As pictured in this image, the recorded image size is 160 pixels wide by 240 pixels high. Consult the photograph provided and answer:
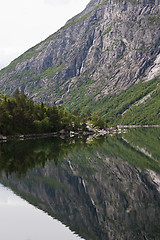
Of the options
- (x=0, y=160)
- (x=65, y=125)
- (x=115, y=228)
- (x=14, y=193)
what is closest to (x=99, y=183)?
(x=14, y=193)

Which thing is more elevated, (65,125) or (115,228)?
(115,228)

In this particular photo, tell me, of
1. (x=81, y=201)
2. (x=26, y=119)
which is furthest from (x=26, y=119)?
(x=81, y=201)

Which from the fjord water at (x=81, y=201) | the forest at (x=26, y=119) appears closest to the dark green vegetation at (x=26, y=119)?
the forest at (x=26, y=119)

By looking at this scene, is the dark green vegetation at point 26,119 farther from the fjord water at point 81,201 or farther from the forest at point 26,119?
the fjord water at point 81,201

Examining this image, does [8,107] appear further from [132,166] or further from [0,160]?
[132,166]

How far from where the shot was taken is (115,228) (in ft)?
75.0

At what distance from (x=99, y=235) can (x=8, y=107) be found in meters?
124

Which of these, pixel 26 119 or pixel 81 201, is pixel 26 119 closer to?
pixel 26 119

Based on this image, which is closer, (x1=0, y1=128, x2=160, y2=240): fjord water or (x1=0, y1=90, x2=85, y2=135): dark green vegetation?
(x1=0, y1=128, x2=160, y2=240): fjord water

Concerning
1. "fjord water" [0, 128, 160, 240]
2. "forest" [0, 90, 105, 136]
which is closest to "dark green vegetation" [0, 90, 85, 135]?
"forest" [0, 90, 105, 136]

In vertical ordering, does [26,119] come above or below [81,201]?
below

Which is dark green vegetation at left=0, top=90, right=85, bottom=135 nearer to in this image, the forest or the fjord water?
the forest

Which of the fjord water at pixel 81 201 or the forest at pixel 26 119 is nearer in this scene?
the fjord water at pixel 81 201

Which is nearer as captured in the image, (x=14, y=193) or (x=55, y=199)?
(x=55, y=199)
